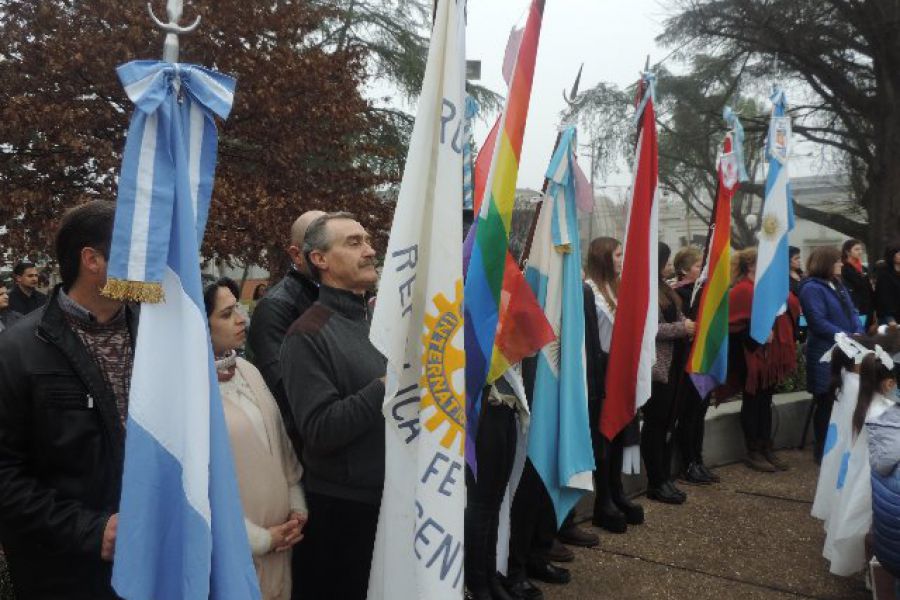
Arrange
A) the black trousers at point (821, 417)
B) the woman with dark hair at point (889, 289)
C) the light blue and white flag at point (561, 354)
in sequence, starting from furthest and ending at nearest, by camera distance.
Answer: the woman with dark hair at point (889, 289), the black trousers at point (821, 417), the light blue and white flag at point (561, 354)

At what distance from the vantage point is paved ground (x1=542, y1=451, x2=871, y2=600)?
461 centimetres

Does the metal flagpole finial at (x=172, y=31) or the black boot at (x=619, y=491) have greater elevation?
the metal flagpole finial at (x=172, y=31)

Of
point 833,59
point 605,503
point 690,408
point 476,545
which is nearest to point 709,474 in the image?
point 690,408

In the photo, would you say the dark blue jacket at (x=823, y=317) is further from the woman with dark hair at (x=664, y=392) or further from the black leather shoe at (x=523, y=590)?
the black leather shoe at (x=523, y=590)

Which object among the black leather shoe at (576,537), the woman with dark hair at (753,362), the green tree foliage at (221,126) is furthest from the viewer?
the green tree foliage at (221,126)

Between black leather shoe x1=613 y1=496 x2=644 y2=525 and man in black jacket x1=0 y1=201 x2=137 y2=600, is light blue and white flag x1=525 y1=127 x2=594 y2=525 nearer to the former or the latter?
black leather shoe x1=613 y1=496 x2=644 y2=525

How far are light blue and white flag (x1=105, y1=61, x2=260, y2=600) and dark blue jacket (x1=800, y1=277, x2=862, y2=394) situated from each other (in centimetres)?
→ 599

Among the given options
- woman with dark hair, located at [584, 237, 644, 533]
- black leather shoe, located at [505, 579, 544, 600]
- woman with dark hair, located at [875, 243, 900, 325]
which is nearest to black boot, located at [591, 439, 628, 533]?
woman with dark hair, located at [584, 237, 644, 533]

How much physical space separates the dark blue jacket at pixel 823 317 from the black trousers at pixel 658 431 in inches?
67.8

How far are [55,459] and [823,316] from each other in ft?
21.2

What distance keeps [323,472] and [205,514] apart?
2.18 ft

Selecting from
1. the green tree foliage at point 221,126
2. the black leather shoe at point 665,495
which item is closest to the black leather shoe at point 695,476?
the black leather shoe at point 665,495

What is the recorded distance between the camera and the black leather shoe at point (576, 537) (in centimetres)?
523

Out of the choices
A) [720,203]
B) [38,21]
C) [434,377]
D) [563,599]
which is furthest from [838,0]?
[434,377]
